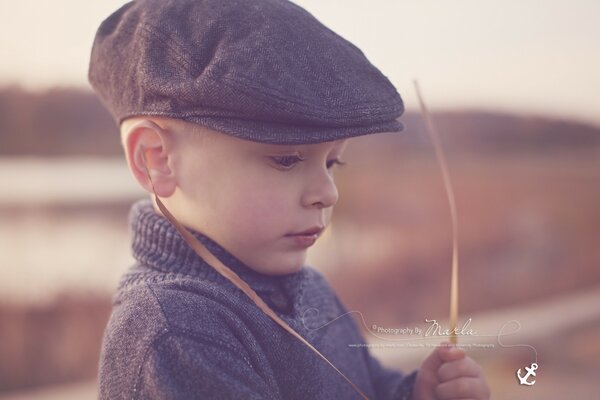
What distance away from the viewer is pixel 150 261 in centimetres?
98

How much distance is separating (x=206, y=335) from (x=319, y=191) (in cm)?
25

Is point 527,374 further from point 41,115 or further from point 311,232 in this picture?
point 41,115

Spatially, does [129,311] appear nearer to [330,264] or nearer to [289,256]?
[289,256]

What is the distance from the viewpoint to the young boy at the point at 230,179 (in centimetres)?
83

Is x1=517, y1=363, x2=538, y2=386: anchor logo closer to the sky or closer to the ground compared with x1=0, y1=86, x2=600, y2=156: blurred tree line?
closer to the ground

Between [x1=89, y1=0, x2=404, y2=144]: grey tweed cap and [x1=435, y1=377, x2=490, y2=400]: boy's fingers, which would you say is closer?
[x1=89, y1=0, x2=404, y2=144]: grey tweed cap

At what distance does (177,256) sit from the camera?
960 mm

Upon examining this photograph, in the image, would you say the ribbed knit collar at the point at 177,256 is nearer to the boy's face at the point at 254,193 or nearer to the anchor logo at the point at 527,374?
the boy's face at the point at 254,193

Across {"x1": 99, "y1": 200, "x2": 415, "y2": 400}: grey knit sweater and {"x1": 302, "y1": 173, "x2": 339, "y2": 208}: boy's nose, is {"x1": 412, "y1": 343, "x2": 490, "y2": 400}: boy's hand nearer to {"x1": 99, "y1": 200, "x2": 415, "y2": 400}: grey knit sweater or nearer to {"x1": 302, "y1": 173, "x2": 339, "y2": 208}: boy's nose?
{"x1": 99, "y1": 200, "x2": 415, "y2": 400}: grey knit sweater

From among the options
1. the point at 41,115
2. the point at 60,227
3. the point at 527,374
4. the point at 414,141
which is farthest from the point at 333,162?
the point at 60,227

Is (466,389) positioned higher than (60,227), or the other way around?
(60,227)

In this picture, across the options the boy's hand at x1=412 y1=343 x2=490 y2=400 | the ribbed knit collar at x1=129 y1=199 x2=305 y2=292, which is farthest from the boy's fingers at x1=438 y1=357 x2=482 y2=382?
the ribbed knit collar at x1=129 y1=199 x2=305 y2=292

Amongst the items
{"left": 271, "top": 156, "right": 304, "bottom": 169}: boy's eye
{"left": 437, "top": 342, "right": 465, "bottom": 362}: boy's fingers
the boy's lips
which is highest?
{"left": 271, "top": 156, "right": 304, "bottom": 169}: boy's eye

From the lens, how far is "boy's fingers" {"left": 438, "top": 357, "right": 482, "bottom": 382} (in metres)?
1.00
